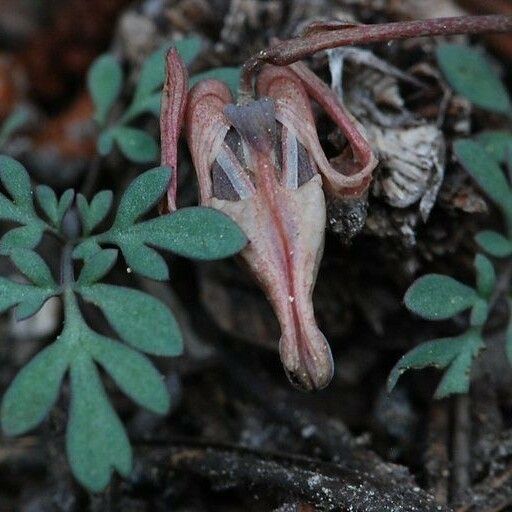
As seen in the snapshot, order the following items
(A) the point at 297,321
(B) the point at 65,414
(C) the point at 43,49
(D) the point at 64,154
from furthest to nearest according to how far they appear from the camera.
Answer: (C) the point at 43,49 → (D) the point at 64,154 → (B) the point at 65,414 → (A) the point at 297,321

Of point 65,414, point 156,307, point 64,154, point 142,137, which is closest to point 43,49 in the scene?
point 64,154

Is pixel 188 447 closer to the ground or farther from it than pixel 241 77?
closer to the ground

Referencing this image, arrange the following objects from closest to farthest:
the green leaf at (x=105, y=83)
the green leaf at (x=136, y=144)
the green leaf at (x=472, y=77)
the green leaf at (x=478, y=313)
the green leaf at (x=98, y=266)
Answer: the green leaf at (x=98, y=266)
the green leaf at (x=478, y=313)
the green leaf at (x=136, y=144)
the green leaf at (x=472, y=77)
the green leaf at (x=105, y=83)

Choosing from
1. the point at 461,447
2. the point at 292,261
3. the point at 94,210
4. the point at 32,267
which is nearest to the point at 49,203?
the point at 94,210

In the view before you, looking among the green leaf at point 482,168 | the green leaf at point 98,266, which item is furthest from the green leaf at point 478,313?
the green leaf at point 98,266

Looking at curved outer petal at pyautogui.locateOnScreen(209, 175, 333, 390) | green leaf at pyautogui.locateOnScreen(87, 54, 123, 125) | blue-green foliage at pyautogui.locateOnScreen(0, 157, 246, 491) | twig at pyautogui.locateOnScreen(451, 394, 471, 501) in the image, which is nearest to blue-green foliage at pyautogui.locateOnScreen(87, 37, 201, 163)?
green leaf at pyautogui.locateOnScreen(87, 54, 123, 125)

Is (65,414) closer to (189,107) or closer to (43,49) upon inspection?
(189,107)

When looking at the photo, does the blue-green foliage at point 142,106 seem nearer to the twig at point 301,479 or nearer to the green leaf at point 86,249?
the green leaf at point 86,249
